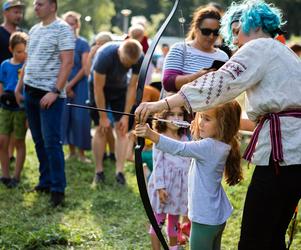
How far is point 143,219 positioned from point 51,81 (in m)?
1.50

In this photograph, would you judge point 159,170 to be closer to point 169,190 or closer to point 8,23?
point 169,190

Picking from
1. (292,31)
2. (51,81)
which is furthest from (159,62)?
(292,31)

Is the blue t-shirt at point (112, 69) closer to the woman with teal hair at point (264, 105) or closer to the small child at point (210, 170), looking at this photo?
the small child at point (210, 170)

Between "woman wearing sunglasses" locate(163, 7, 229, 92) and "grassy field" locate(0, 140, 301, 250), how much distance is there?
4.39 ft

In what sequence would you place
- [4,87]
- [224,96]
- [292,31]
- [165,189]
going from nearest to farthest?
[224,96] < [165,189] < [4,87] < [292,31]

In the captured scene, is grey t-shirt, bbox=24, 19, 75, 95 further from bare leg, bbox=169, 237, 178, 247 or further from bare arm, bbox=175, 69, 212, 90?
bare leg, bbox=169, 237, 178, 247

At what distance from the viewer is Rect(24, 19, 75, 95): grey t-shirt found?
577cm

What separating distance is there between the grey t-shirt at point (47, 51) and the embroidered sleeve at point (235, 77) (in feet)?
9.41

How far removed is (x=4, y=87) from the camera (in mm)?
6930

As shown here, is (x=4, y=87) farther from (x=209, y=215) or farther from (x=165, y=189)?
(x=209, y=215)

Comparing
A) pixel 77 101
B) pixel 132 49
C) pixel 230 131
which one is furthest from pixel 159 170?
pixel 77 101

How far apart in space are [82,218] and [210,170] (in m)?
2.13

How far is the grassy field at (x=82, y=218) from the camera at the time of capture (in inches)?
189

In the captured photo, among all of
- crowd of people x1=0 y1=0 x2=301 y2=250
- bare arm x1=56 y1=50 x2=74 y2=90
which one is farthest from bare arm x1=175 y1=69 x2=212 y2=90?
bare arm x1=56 y1=50 x2=74 y2=90
